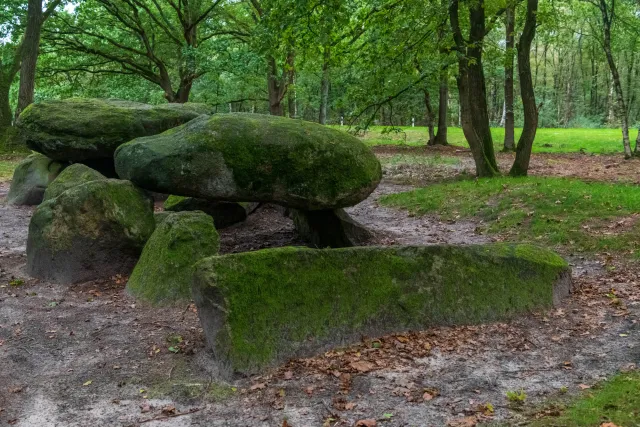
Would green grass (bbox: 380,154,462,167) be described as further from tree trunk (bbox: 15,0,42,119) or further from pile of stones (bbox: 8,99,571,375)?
tree trunk (bbox: 15,0,42,119)

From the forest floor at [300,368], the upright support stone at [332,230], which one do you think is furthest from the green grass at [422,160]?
the forest floor at [300,368]

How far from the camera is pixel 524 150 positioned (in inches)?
597

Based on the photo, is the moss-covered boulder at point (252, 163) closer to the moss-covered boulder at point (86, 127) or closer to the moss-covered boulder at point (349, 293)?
the moss-covered boulder at point (349, 293)

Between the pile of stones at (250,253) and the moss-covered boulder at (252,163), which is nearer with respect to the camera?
the pile of stones at (250,253)

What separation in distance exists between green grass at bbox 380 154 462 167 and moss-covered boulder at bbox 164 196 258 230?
10163 mm

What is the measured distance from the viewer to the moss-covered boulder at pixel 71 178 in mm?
10680

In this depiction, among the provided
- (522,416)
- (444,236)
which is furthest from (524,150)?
(522,416)

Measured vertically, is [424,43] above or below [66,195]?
above

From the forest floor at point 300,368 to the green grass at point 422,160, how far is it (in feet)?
40.4

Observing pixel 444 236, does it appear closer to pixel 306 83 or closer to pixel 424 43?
pixel 424 43

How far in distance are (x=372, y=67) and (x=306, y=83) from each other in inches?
905

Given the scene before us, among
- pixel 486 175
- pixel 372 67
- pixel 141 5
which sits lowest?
pixel 486 175

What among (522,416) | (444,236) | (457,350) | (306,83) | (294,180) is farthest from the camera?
(306,83)

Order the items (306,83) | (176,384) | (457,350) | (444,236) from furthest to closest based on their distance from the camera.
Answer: (306,83)
(444,236)
(457,350)
(176,384)
